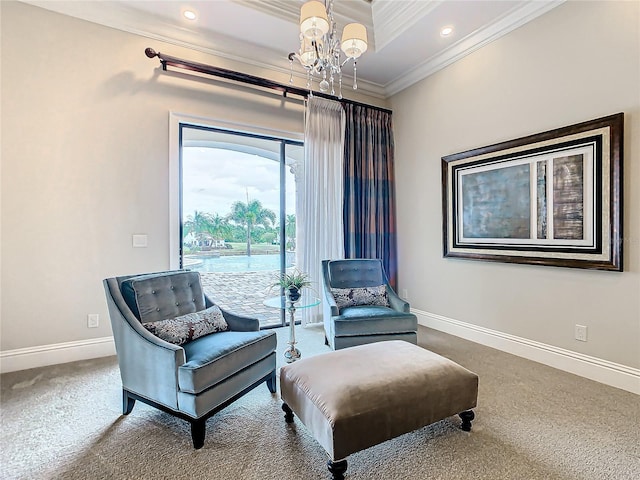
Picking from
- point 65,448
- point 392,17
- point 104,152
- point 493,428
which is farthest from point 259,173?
point 493,428

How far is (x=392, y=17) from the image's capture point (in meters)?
3.54

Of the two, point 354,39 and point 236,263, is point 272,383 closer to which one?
point 236,263

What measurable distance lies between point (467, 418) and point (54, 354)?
3.44 metres

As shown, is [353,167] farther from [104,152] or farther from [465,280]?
[104,152]

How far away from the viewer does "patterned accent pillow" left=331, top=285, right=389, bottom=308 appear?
343 centimetres

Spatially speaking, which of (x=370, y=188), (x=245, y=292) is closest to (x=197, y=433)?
(x=245, y=292)

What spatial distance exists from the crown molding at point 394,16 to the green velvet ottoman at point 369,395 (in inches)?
124

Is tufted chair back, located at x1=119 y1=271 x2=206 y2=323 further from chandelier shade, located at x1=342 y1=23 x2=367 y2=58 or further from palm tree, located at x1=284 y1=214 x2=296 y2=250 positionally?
chandelier shade, located at x1=342 y1=23 x2=367 y2=58

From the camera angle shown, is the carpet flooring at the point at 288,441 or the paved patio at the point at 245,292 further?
the paved patio at the point at 245,292

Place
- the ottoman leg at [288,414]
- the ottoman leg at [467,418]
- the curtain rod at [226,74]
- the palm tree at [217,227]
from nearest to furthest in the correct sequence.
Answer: the ottoman leg at [467,418] → the ottoman leg at [288,414] → the curtain rod at [226,74] → the palm tree at [217,227]

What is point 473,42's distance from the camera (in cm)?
357

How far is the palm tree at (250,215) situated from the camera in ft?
13.4

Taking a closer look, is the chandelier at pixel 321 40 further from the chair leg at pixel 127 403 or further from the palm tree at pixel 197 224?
the chair leg at pixel 127 403

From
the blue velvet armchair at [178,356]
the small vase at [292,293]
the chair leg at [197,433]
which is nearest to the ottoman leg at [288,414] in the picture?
the blue velvet armchair at [178,356]
